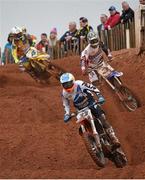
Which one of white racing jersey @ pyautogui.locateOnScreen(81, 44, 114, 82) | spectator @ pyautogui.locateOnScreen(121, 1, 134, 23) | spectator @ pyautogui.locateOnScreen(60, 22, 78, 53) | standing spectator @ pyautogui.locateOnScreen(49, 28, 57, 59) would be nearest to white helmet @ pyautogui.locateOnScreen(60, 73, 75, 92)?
white racing jersey @ pyautogui.locateOnScreen(81, 44, 114, 82)

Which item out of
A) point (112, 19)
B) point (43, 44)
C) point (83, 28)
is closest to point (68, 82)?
point (83, 28)

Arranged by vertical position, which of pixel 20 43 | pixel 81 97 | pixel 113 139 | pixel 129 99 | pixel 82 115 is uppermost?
pixel 81 97

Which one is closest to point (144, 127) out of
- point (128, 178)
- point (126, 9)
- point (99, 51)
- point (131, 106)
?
point (131, 106)

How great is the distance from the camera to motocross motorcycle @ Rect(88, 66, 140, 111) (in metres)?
16.5

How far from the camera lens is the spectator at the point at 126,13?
65.5 feet

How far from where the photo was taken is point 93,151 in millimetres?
12492

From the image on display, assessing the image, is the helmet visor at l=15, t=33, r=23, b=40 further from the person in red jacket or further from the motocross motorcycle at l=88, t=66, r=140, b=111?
the person in red jacket

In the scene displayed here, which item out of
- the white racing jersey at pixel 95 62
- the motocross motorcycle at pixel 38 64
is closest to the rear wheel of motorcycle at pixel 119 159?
the white racing jersey at pixel 95 62

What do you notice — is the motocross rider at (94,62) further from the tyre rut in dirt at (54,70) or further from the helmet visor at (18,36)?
the helmet visor at (18,36)

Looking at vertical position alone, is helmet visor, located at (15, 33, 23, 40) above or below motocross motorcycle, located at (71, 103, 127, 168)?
above

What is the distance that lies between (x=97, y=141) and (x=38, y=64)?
6.71 metres

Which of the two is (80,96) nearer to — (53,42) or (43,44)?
(43,44)

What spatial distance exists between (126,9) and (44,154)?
23.8 ft

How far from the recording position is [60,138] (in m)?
15.1
